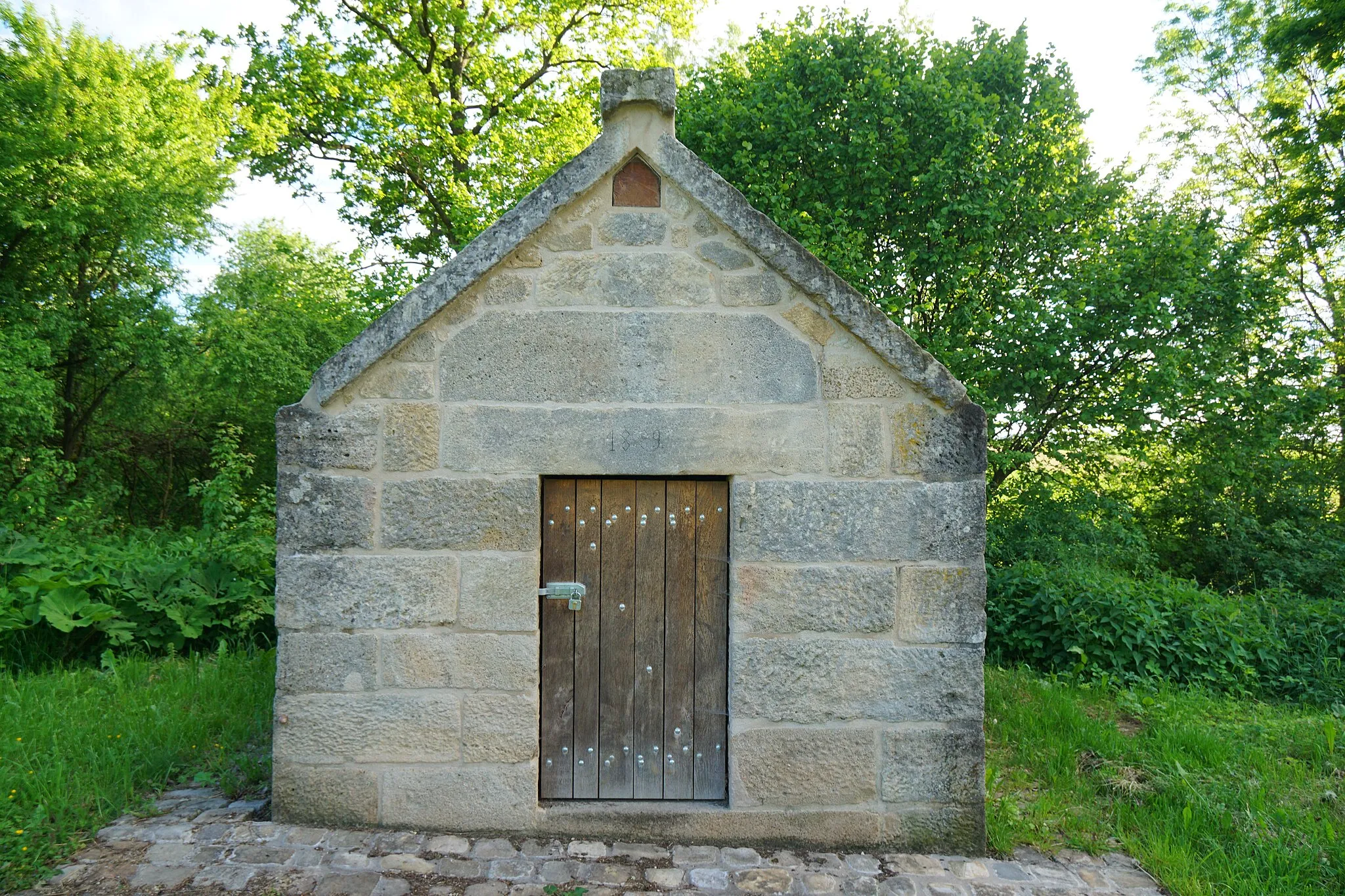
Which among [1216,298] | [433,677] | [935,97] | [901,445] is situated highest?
[935,97]

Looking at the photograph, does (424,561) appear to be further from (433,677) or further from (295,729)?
(295,729)

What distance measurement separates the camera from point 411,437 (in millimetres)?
3660

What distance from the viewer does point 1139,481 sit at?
11234 mm

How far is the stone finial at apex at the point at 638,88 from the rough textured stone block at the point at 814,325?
1.09 meters

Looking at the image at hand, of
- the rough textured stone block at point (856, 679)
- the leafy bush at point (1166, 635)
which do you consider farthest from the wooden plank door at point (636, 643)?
the leafy bush at point (1166, 635)

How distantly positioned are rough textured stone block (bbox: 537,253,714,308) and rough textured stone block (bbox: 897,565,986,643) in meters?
1.64

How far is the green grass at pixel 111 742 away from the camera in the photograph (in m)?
3.56

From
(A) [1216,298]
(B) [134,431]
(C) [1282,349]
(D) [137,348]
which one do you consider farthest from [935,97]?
(B) [134,431]

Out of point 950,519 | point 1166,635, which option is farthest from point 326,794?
point 1166,635

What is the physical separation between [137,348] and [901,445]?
11388mm

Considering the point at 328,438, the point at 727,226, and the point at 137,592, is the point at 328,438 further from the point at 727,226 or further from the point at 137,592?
the point at 137,592

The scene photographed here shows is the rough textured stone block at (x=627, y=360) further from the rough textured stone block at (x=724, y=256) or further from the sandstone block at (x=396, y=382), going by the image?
the rough textured stone block at (x=724, y=256)

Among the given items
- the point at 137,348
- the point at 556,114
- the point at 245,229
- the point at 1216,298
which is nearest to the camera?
the point at 1216,298

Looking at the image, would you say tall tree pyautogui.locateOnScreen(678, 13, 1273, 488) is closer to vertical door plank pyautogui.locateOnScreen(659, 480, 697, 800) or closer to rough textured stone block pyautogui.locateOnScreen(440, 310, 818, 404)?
rough textured stone block pyautogui.locateOnScreen(440, 310, 818, 404)
